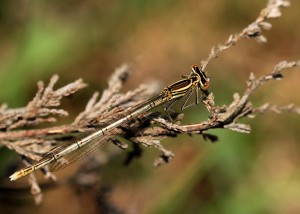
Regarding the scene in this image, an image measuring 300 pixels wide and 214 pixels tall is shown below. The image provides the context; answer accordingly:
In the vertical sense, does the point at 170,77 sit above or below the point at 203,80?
Result: above

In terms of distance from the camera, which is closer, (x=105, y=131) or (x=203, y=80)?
(x=105, y=131)

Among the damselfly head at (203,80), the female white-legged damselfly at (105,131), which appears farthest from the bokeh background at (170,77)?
the damselfly head at (203,80)

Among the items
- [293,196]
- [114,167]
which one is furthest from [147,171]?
[293,196]

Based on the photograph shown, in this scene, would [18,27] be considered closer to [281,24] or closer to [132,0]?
[132,0]

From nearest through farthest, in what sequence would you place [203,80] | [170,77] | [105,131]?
[105,131] → [203,80] → [170,77]

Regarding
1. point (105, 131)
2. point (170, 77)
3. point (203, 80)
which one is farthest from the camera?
point (170, 77)

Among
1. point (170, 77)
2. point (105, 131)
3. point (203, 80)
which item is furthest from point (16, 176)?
point (170, 77)

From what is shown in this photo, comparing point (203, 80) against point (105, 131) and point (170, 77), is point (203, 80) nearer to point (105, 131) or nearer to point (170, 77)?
point (105, 131)

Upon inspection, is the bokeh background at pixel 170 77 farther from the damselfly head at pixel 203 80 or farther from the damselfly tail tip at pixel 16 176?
the damselfly head at pixel 203 80
